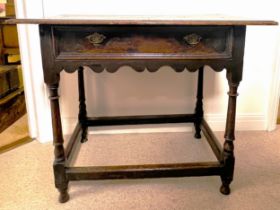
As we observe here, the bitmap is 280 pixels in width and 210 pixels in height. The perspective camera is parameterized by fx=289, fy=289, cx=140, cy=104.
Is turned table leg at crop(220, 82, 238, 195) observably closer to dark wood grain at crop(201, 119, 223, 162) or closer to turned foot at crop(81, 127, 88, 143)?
dark wood grain at crop(201, 119, 223, 162)

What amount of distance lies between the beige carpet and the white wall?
0.58ft

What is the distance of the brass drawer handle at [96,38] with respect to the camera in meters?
1.06

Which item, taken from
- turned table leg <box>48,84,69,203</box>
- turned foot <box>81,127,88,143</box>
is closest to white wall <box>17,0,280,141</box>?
turned foot <box>81,127,88,143</box>

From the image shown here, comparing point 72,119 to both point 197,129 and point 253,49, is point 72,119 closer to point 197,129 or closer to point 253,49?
point 197,129

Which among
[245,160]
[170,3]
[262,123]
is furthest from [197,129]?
[170,3]

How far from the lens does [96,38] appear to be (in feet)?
3.47

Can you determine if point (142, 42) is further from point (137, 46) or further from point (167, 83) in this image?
point (167, 83)

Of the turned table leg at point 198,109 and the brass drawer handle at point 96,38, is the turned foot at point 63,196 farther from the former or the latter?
the turned table leg at point 198,109

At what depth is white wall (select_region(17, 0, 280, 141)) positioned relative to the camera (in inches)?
64.9

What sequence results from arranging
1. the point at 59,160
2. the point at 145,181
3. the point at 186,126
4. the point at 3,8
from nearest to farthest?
1. the point at 59,160
2. the point at 145,181
3. the point at 186,126
4. the point at 3,8

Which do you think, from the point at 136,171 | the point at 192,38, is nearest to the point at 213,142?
the point at 136,171

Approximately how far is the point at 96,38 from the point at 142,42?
17 centimetres

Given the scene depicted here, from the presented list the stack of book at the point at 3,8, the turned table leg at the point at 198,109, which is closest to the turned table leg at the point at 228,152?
the turned table leg at the point at 198,109

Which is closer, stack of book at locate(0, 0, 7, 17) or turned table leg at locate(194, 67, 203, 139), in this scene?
turned table leg at locate(194, 67, 203, 139)
